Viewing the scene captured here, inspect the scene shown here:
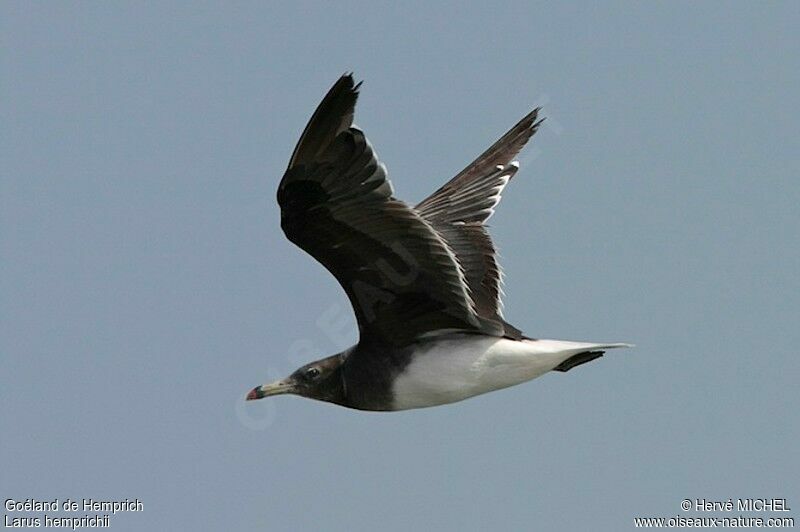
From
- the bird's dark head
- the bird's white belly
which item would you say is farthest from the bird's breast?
the bird's dark head

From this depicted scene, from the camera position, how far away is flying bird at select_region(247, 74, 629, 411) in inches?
383

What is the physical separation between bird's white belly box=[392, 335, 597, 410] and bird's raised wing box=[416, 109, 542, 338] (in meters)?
0.26

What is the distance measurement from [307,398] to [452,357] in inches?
59.3

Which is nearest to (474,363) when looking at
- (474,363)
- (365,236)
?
(474,363)

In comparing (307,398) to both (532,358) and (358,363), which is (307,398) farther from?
(532,358)

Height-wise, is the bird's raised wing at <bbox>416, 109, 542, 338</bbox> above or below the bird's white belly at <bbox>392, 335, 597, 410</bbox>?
above

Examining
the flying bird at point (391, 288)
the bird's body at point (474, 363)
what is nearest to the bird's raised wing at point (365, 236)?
the flying bird at point (391, 288)

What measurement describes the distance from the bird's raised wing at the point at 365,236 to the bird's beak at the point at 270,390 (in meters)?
1.12

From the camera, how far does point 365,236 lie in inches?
403

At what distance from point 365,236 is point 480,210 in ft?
10.5

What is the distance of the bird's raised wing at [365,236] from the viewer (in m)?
9.59

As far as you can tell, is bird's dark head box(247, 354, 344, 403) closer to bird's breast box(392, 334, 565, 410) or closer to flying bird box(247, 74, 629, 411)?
flying bird box(247, 74, 629, 411)

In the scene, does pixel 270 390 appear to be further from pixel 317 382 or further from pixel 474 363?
pixel 474 363

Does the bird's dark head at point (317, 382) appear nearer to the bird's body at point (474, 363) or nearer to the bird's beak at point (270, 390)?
the bird's beak at point (270, 390)
